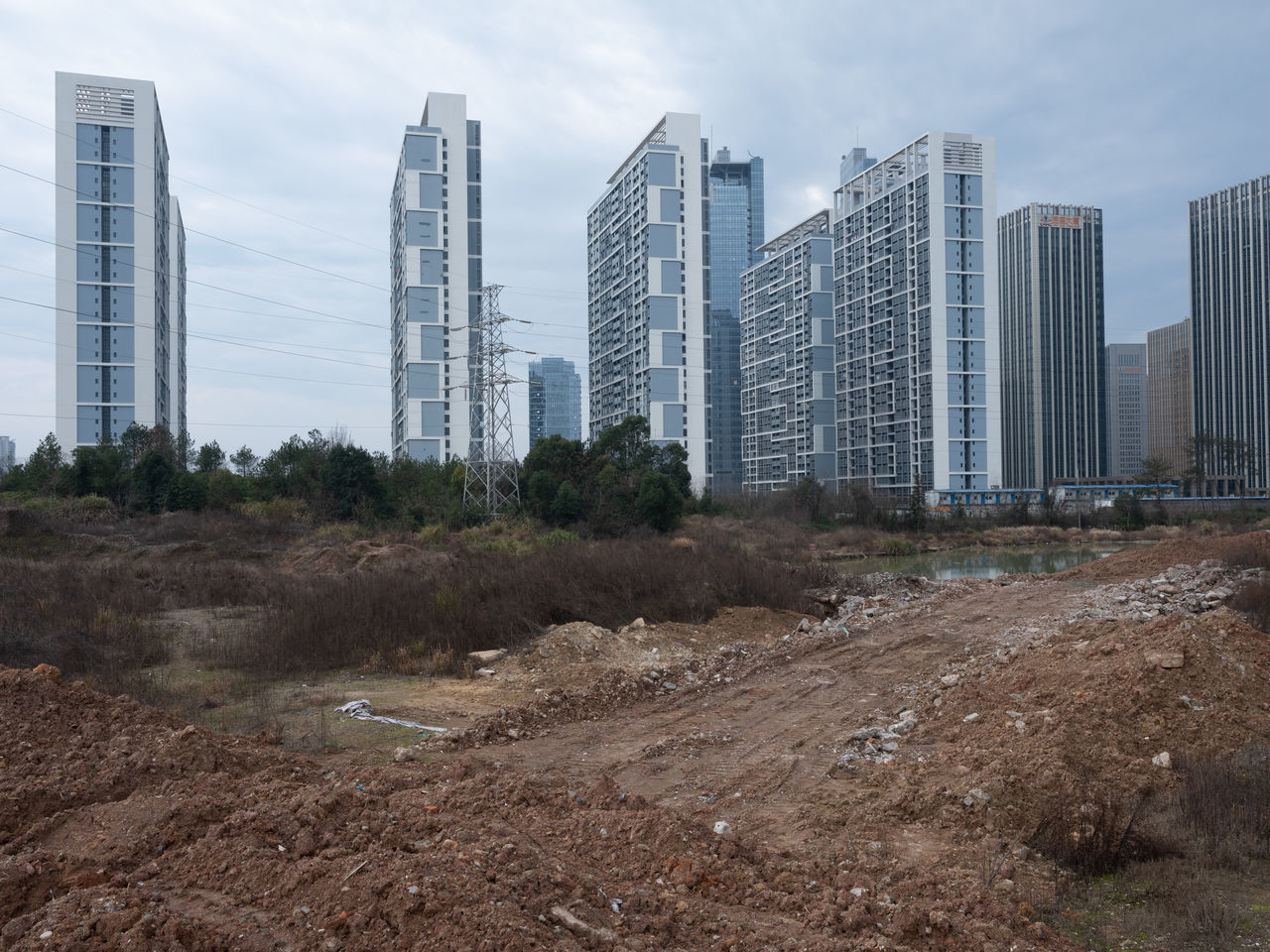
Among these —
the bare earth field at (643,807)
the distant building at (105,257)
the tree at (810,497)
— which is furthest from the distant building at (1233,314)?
the distant building at (105,257)

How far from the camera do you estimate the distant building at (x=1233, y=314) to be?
111625 millimetres

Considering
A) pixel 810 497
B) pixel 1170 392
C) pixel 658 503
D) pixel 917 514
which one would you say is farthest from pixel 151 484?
pixel 1170 392

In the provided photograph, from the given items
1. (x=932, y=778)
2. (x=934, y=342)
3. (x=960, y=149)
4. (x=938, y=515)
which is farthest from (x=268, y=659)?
(x=960, y=149)

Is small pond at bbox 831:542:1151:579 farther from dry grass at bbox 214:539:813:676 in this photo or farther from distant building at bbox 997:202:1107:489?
distant building at bbox 997:202:1107:489

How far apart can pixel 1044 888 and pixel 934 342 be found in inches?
3082

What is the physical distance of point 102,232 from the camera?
66125 mm

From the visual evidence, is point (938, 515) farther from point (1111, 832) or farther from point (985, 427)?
point (1111, 832)

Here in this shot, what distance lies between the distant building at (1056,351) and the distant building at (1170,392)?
8.68 m

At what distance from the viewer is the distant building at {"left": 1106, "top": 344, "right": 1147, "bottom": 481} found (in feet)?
450

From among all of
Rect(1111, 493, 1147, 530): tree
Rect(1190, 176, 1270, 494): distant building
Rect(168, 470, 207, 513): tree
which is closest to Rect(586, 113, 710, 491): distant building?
Rect(1111, 493, 1147, 530): tree

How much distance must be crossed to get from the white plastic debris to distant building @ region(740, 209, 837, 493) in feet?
285

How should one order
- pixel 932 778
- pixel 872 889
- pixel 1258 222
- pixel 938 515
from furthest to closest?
pixel 1258 222 < pixel 938 515 < pixel 932 778 < pixel 872 889

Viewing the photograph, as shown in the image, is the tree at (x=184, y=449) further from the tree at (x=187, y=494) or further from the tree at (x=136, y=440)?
the tree at (x=187, y=494)

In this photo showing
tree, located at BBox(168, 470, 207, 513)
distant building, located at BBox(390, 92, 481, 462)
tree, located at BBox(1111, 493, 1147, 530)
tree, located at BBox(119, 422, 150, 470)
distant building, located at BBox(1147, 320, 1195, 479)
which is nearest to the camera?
tree, located at BBox(168, 470, 207, 513)
